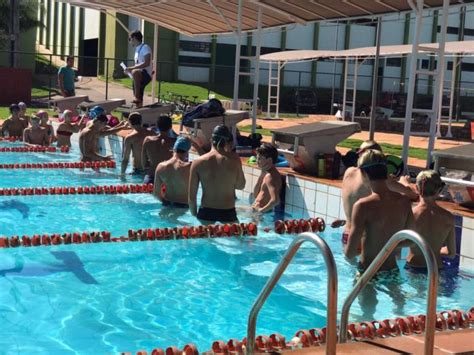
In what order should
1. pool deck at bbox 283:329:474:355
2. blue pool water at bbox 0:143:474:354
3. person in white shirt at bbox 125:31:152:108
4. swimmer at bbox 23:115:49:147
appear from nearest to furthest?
pool deck at bbox 283:329:474:355
blue pool water at bbox 0:143:474:354
person in white shirt at bbox 125:31:152:108
swimmer at bbox 23:115:49:147

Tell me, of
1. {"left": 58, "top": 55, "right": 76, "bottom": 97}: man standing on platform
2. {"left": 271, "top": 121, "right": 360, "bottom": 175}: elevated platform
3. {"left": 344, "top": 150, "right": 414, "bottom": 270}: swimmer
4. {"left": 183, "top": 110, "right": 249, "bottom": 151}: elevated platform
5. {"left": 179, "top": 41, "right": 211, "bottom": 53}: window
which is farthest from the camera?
{"left": 179, "top": 41, "right": 211, "bottom": 53}: window

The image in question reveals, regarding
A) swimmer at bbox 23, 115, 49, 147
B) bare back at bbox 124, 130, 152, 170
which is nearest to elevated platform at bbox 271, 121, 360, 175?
bare back at bbox 124, 130, 152, 170

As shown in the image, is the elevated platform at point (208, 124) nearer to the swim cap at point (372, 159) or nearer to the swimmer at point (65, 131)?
the swimmer at point (65, 131)

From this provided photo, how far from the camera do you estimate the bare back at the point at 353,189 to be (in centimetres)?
675

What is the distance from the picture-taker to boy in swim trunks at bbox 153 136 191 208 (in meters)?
8.67

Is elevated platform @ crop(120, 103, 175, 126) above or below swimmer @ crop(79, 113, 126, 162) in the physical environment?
above

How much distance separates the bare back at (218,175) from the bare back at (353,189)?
145cm

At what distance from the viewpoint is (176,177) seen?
28.5ft

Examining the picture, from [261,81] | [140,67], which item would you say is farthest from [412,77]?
[261,81]

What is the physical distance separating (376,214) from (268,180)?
3389 millimetres

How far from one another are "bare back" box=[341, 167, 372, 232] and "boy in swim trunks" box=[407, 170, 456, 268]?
0.96 metres

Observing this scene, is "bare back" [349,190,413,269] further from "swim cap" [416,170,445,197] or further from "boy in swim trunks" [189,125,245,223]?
"boy in swim trunks" [189,125,245,223]

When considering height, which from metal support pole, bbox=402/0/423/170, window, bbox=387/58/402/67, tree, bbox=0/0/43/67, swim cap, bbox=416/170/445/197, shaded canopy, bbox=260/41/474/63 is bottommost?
swim cap, bbox=416/170/445/197

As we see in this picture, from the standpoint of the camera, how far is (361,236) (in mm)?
5363
